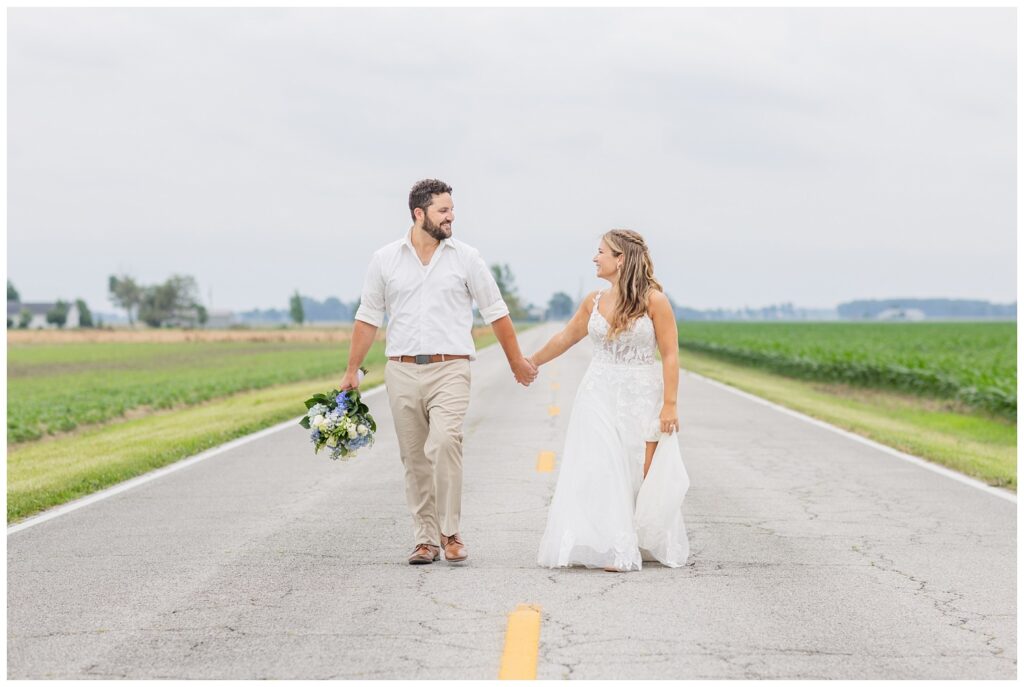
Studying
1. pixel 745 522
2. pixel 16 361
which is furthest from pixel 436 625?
pixel 16 361

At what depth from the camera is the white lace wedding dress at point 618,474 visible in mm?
7660

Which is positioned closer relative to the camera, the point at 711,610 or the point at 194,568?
the point at 711,610

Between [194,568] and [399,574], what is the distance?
1.28 metres

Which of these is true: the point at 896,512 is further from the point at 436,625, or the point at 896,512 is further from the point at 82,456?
the point at 82,456

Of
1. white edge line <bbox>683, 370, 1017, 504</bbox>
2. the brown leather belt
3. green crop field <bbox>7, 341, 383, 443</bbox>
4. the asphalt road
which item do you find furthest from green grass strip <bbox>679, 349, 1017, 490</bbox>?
green crop field <bbox>7, 341, 383, 443</bbox>

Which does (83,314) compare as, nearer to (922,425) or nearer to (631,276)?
(922,425)

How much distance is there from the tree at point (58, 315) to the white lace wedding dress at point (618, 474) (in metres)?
178

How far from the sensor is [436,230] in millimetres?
7574

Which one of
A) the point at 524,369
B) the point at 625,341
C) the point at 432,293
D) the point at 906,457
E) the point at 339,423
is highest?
the point at 432,293

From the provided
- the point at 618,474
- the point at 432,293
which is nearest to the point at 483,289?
the point at 432,293

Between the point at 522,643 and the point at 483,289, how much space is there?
8.28ft

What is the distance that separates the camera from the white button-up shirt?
7.66 meters

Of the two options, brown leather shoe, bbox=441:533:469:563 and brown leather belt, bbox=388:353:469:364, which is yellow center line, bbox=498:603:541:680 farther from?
brown leather belt, bbox=388:353:469:364

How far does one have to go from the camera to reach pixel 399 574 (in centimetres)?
751
